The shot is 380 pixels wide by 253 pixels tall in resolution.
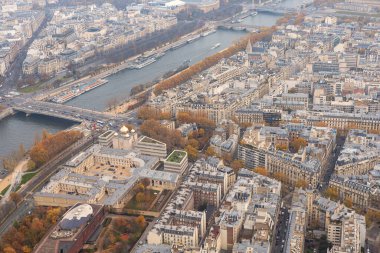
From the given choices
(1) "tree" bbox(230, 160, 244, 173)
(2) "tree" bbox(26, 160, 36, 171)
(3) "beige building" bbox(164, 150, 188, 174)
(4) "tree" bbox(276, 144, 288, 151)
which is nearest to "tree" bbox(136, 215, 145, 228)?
(3) "beige building" bbox(164, 150, 188, 174)

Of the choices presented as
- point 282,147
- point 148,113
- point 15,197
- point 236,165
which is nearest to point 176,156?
point 236,165

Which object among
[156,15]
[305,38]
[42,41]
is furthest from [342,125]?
[156,15]

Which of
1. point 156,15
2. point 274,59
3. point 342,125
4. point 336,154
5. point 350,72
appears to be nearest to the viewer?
point 336,154

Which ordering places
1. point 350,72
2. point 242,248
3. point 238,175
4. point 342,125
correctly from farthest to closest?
point 350,72 → point 342,125 → point 238,175 → point 242,248

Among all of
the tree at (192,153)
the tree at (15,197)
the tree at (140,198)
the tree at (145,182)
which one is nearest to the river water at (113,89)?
the tree at (15,197)

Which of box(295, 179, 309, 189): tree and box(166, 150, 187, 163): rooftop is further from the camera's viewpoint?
box(166, 150, 187, 163): rooftop

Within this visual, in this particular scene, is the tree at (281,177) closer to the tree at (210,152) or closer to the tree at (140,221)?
the tree at (210,152)

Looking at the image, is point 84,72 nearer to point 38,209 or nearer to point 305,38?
point 305,38

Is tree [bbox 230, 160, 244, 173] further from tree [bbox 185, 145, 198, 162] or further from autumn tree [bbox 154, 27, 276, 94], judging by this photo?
autumn tree [bbox 154, 27, 276, 94]
